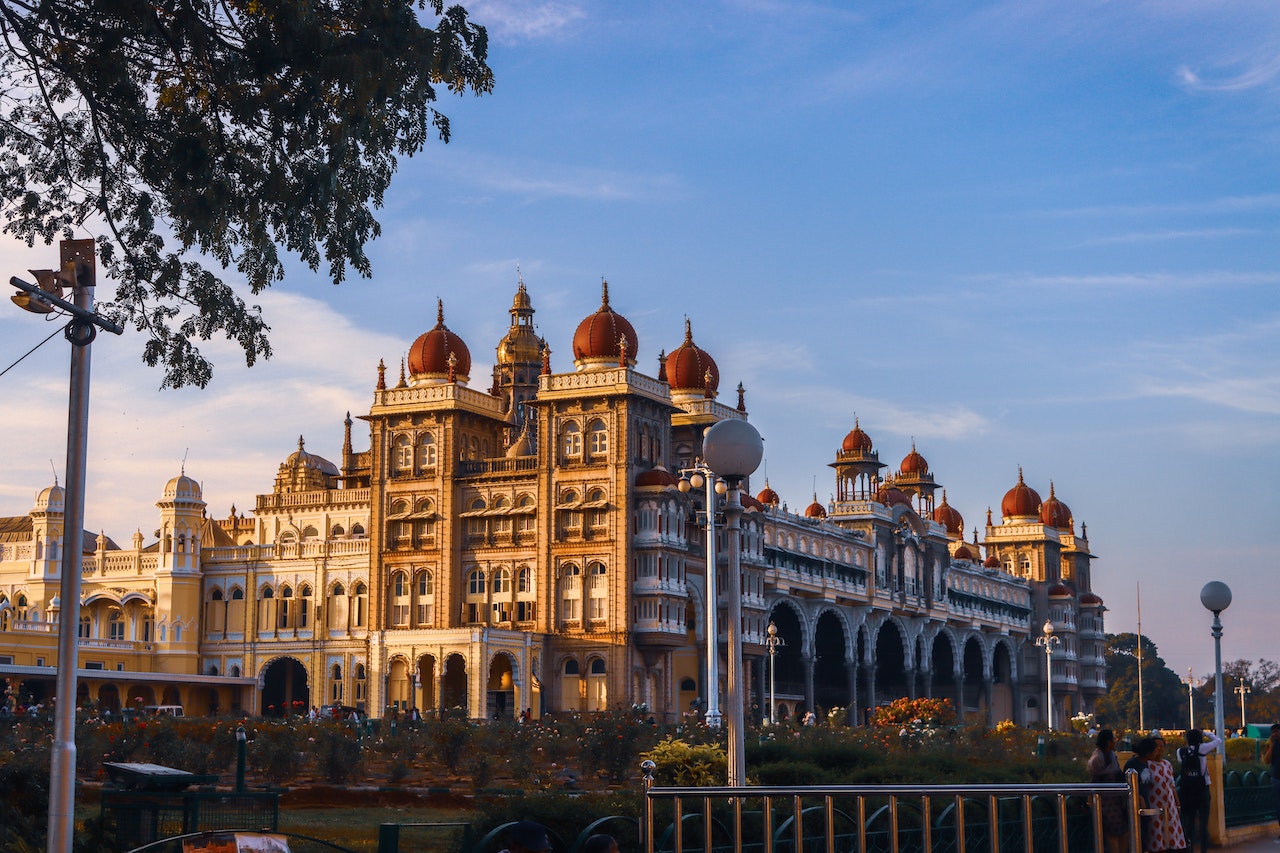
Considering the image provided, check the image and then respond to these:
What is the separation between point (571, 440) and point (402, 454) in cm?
802

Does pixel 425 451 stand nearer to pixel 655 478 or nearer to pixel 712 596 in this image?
pixel 655 478

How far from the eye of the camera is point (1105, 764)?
15609 millimetres

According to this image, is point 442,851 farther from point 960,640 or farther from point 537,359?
point 960,640

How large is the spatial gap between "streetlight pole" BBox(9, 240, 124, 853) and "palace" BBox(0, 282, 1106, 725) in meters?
43.3

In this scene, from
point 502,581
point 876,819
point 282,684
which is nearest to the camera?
point 876,819

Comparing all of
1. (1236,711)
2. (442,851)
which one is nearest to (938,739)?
(442,851)

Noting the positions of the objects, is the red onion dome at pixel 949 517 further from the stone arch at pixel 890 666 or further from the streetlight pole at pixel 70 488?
the streetlight pole at pixel 70 488

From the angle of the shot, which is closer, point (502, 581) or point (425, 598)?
point (502, 581)

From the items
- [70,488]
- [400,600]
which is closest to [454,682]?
[400,600]

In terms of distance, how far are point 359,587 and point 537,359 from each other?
69.8 ft

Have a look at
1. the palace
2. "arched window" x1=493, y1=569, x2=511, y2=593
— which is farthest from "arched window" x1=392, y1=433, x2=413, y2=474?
"arched window" x1=493, y1=569, x2=511, y2=593

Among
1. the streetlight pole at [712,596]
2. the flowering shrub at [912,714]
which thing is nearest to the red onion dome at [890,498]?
the flowering shrub at [912,714]

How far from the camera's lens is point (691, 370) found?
71.1 m

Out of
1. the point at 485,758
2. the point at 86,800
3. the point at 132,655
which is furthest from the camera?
the point at 132,655
